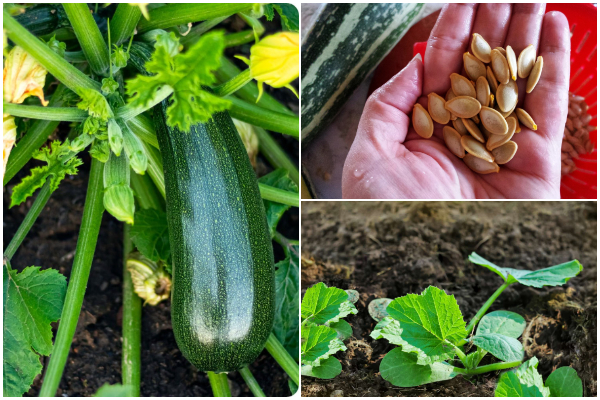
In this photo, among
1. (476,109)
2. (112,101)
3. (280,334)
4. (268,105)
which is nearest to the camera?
(112,101)

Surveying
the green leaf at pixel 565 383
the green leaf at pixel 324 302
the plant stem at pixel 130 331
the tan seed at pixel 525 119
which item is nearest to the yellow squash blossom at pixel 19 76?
the plant stem at pixel 130 331

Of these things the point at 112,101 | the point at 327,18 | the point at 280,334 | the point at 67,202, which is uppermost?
the point at 327,18

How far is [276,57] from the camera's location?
0.90m

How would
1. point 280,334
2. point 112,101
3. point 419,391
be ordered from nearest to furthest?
point 112,101, point 419,391, point 280,334

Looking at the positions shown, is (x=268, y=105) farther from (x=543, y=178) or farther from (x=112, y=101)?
(x=543, y=178)

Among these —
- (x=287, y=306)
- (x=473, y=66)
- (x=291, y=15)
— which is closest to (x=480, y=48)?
(x=473, y=66)

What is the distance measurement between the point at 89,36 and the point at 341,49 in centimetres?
70

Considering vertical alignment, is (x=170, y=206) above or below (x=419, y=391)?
above

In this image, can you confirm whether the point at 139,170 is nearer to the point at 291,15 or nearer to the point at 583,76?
the point at 291,15

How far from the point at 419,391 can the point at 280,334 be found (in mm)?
439

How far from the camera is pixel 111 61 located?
1108 millimetres

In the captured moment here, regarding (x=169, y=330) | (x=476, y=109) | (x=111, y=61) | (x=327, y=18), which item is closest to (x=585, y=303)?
(x=476, y=109)

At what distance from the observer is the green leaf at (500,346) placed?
114 centimetres

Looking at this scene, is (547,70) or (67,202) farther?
(67,202)
